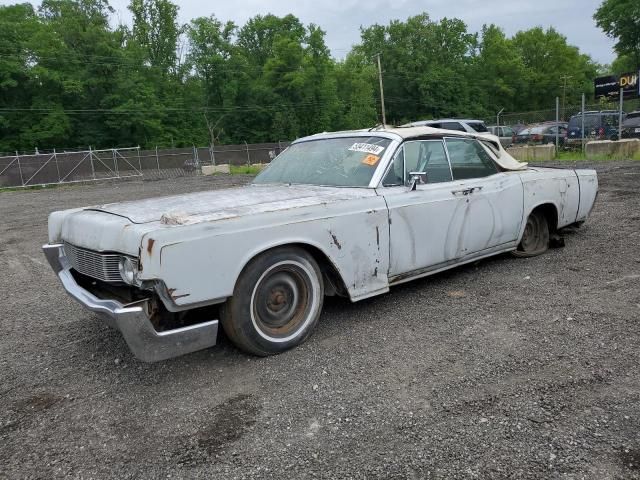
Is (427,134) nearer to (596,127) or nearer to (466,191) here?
(466,191)

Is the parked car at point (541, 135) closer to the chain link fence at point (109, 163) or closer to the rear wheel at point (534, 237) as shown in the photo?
the chain link fence at point (109, 163)

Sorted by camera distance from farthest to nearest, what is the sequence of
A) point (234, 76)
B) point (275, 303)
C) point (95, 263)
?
point (234, 76)
point (275, 303)
point (95, 263)

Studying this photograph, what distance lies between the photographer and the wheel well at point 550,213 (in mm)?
5578

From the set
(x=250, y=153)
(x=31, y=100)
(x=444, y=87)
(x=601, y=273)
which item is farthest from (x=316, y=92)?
(x=601, y=273)

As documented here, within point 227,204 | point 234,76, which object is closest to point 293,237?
point 227,204

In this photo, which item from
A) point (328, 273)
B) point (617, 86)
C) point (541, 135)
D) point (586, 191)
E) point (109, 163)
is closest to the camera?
point (328, 273)

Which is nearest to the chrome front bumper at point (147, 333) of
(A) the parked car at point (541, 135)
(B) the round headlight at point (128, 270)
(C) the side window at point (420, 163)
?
(B) the round headlight at point (128, 270)

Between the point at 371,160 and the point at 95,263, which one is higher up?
the point at 371,160

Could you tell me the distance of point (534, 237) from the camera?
5.68 metres

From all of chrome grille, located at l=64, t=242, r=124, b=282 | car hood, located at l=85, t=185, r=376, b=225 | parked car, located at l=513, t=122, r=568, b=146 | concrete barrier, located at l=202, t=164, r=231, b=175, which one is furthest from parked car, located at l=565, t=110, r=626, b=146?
chrome grille, located at l=64, t=242, r=124, b=282

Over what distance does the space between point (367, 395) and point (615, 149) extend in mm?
16812

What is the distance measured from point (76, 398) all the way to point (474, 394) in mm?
2368

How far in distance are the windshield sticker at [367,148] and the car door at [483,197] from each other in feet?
2.55

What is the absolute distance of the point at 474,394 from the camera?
282 cm
